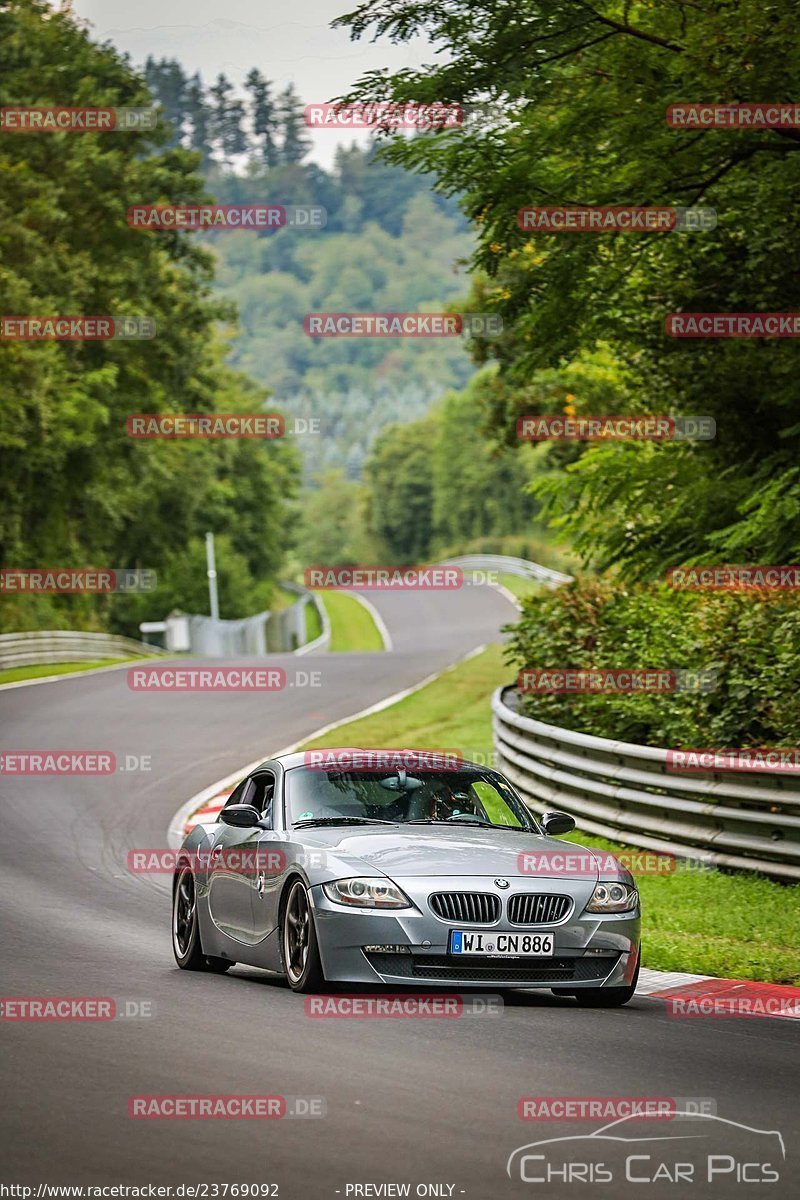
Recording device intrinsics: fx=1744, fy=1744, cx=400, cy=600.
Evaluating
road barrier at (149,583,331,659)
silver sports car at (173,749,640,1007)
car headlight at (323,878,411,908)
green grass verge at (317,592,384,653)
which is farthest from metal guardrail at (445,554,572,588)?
car headlight at (323,878,411,908)

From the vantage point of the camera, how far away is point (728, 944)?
11453mm

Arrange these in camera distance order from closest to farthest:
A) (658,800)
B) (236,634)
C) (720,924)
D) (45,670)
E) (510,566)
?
(720,924)
(658,800)
(45,670)
(236,634)
(510,566)

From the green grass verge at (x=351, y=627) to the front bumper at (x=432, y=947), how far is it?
5307cm

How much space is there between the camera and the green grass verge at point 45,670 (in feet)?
136

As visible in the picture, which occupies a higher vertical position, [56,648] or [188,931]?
[188,931]

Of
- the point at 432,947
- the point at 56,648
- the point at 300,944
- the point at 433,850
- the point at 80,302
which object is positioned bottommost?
the point at 56,648

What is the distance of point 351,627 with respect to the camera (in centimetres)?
7981

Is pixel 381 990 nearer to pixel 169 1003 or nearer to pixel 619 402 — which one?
pixel 169 1003

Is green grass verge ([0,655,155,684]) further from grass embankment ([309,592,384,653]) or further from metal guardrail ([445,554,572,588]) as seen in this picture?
metal guardrail ([445,554,572,588])

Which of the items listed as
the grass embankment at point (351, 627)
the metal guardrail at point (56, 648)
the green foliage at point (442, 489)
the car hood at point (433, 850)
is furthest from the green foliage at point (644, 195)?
the green foliage at point (442, 489)

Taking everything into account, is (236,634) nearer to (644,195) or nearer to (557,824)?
(644,195)

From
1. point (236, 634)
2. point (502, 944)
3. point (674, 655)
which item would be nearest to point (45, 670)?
point (674, 655)

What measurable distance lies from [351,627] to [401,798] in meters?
69.3

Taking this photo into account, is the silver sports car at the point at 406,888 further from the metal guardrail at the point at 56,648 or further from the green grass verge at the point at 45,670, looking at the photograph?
the metal guardrail at the point at 56,648
